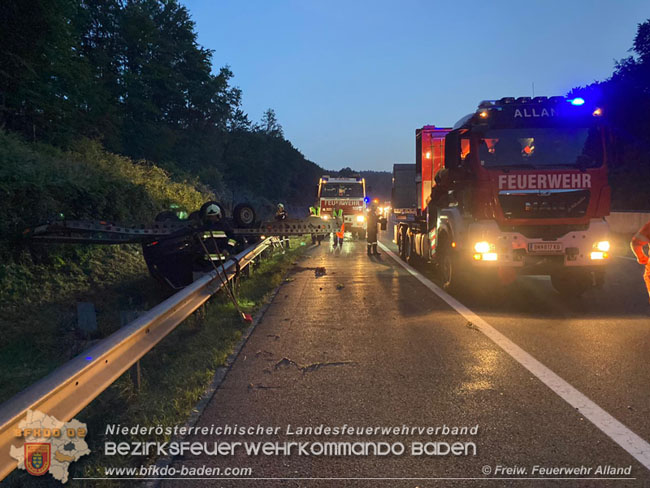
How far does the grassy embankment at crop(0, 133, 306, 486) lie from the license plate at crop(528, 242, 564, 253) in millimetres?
4516

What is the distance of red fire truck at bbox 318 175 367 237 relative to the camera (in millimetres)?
24781

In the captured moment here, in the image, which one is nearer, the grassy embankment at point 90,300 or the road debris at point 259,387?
the grassy embankment at point 90,300

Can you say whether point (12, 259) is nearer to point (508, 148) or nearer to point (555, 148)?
point (508, 148)

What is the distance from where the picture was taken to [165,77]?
38.3 metres

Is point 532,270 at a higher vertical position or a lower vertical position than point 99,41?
lower

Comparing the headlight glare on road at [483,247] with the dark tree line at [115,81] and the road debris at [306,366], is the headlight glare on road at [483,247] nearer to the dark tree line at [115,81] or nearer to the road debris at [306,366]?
the road debris at [306,366]

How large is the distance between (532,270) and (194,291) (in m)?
5.48

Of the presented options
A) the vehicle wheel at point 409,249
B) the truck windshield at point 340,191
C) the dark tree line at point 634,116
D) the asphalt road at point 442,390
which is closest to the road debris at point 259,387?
the asphalt road at point 442,390

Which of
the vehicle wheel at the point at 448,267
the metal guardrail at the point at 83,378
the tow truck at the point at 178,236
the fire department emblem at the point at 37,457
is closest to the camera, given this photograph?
the metal guardrail at the point at 83,378

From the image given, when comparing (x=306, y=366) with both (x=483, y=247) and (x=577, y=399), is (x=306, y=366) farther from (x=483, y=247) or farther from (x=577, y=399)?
(x=483, y=247)

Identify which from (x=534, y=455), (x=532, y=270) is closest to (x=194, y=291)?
(x=534, y=455)

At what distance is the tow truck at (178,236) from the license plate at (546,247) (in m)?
3.77

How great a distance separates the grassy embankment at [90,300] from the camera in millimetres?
4283

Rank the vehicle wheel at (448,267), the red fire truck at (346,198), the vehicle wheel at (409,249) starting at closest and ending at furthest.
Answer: the vehicle wheel at (448,267)
the vehicle wheel at (409,249)
the red fire truck at (346,198)
